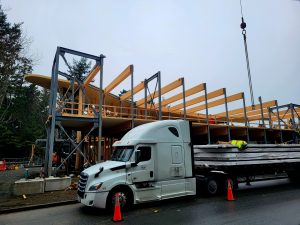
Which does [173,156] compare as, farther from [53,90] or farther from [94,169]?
[53,90]

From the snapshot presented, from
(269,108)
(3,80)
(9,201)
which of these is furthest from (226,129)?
(3,80)

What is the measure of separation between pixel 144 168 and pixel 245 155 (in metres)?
5.29

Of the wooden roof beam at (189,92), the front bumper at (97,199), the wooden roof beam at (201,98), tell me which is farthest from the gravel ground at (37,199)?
the wooden roof beam at (201,98)

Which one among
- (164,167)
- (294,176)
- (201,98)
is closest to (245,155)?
(164,167)

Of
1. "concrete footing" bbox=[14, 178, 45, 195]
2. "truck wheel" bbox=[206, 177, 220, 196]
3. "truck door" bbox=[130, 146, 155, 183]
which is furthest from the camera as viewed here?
"concrete footing" bbox=[14, 178, 45, 195]

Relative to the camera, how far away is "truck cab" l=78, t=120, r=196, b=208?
7742mm

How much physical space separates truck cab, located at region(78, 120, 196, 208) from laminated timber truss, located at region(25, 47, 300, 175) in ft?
24.8

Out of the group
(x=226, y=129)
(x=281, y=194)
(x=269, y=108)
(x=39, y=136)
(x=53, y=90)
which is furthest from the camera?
(x=39, y=136)

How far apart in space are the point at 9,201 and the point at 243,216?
9.17m

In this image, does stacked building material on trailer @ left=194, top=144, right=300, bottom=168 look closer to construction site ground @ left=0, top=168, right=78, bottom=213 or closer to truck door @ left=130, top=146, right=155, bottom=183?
truck door @ left=130, top=146, right=155, bottom=183

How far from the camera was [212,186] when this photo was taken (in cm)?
1026

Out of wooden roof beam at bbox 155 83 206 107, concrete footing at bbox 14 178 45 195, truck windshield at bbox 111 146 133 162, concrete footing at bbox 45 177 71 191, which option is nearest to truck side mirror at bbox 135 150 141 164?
truck windshield at bbox 111 146 133 162

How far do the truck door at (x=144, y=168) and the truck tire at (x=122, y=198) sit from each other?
1.52 feet

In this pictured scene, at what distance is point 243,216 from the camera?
685 centimetres
